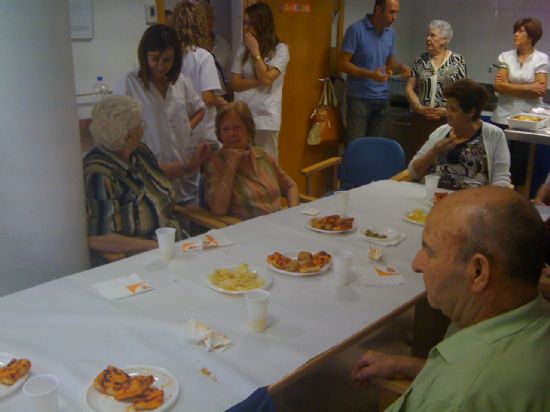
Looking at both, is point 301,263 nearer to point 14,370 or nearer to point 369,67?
point 14,370

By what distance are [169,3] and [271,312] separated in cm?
339

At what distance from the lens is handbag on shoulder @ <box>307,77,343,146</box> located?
4875 mm

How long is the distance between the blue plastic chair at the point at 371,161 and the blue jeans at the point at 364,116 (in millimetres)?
1224

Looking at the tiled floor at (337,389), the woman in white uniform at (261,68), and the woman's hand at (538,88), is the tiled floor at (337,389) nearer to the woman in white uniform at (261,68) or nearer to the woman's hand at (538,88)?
the woman in white uniform at (261,68)

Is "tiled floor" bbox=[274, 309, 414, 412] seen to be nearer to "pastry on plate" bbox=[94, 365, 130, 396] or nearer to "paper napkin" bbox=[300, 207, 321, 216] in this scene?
"paper napkin" bbox=[300, 207, 321, 216]

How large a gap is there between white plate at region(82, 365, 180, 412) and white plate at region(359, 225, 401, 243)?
1138 mm

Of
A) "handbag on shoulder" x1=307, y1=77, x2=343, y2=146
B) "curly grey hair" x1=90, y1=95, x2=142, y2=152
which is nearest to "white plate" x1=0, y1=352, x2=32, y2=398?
"curly grey hair" x1=90, y1=95, x2=142, y2=152

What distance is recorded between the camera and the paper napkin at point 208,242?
6.74ft

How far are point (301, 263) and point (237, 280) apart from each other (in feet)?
0.82

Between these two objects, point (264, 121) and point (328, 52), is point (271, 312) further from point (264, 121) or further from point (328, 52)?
point (328, 52)

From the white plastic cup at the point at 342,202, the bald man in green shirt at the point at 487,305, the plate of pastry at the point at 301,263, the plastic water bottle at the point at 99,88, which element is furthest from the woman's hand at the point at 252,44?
the bald man in green shirt at the point at 487,305

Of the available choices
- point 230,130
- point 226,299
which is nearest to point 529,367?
point 226,299

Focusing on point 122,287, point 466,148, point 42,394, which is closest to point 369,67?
point 466,148

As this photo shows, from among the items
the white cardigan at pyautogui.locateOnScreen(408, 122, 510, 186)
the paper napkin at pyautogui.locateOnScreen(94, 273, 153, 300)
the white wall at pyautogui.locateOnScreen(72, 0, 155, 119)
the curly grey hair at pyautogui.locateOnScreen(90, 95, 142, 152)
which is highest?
the white wall at pyautogui.locateOnScreen(72, 0, 155, 119)
